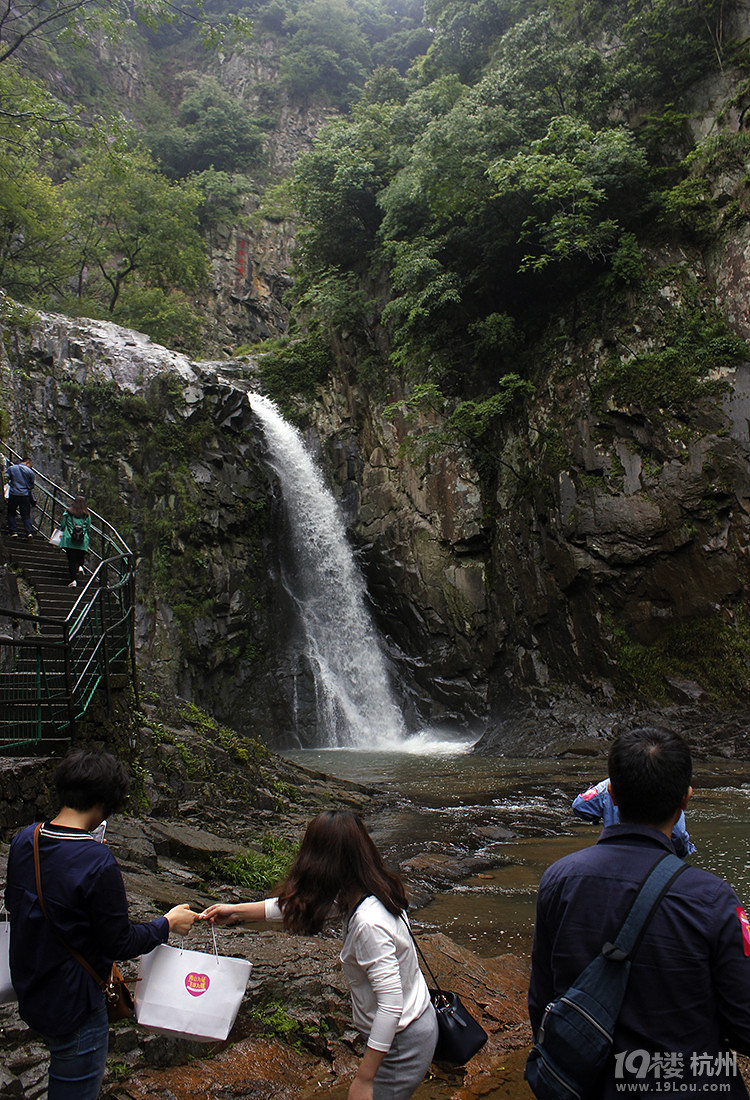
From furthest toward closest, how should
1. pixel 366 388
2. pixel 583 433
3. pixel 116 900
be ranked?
pixel 366 388 → pixel 583 433 → pixel 116 900

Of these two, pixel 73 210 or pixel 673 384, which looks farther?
pixel 73 210

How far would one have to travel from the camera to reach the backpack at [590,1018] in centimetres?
150

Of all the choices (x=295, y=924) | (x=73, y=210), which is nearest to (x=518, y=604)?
(x=295, y=924)

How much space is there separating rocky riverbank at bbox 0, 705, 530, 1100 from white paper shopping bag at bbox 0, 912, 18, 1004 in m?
0.70

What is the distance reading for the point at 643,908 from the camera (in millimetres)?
1556

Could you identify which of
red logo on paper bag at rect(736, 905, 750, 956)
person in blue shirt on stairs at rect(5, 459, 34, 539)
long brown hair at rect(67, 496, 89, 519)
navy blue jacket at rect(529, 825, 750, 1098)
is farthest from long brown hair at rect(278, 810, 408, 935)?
person in blue shirt on stairs at rect(5, 459, 34, 539)

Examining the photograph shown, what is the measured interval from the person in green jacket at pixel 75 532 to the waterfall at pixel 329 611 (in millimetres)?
8759

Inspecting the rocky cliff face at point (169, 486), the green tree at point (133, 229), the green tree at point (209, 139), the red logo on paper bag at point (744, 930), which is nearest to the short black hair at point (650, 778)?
the red logo on paper bag at point (744, 930)

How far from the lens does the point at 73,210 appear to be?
2311cm

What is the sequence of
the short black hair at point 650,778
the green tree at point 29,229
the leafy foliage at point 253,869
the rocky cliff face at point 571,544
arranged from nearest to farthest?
the short black hair at point 650,778 < the leafy foliage at point 253,869 < the rocky cliff face at point 571,544 < the green tree at point 29,229

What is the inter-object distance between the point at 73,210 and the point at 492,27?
14674 mm

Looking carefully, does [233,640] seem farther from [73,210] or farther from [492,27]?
[492,27]

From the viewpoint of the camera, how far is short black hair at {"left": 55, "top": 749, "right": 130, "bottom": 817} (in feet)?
7.11

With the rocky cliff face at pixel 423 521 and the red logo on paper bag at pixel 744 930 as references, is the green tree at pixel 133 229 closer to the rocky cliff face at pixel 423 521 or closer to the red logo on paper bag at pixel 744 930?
the rocky cliff face at pixel 423 521
